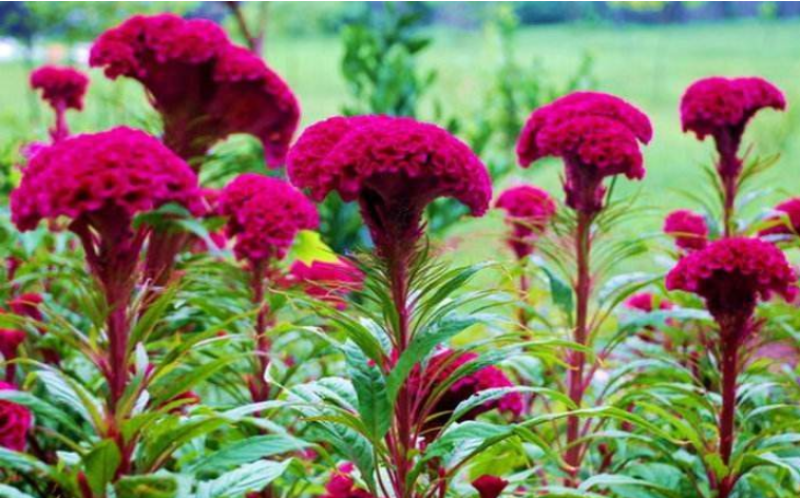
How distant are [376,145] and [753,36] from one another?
10.2m

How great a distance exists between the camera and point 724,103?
2.07m

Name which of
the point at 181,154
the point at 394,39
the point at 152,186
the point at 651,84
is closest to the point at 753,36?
the point at 651,84

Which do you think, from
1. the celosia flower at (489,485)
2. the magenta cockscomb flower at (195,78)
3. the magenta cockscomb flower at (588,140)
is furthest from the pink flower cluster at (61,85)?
the celosia flower at (489,485)

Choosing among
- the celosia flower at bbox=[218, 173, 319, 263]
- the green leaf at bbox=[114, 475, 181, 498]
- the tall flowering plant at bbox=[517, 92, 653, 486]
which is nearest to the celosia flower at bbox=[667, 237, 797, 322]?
the tall flowering plant at bbox=[517, 92, 653, 486]

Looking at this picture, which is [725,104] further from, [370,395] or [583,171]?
[370,395]

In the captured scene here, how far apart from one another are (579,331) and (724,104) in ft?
1.59

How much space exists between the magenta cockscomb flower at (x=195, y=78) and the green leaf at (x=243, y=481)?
0.87m

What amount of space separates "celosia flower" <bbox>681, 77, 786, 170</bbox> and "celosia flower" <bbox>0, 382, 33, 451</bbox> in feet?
4.00

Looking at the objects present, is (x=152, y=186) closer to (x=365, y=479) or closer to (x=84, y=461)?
(x=84, y=461)

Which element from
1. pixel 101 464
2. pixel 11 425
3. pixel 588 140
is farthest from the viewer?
pixel 588 140

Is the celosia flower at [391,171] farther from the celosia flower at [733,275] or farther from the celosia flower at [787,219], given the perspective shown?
the celosia flower at [787,219]

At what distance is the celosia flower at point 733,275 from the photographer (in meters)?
1.57

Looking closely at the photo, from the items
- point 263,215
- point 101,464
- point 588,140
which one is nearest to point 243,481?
point 101,464

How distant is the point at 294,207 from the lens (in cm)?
194
